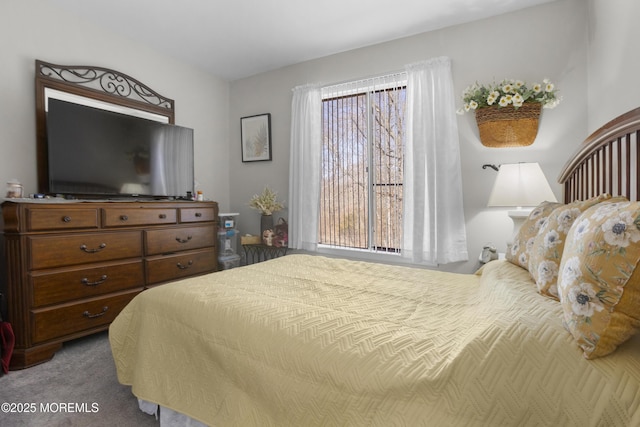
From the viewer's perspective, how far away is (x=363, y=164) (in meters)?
3.38

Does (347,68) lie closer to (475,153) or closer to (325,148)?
(325,148)

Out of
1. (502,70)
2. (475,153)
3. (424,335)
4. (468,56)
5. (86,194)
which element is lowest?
(424,335)

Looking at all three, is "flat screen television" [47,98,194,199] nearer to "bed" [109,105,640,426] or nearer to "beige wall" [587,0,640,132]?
"bed" [109,105,640,426]

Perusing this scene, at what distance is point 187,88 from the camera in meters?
3.76

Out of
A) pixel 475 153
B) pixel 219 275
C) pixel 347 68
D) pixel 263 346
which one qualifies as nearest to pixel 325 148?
pixel 347 68

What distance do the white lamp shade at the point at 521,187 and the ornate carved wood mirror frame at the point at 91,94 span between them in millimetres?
3264

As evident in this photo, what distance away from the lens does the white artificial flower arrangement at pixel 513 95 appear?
243 centimetres

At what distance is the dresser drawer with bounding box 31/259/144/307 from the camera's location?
6.97 ft

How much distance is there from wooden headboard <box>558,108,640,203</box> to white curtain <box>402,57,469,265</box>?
94cm

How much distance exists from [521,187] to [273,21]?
8.02ft

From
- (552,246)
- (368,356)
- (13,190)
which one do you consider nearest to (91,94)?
(13,190)

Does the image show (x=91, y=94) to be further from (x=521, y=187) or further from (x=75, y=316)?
(x=521, y=187)

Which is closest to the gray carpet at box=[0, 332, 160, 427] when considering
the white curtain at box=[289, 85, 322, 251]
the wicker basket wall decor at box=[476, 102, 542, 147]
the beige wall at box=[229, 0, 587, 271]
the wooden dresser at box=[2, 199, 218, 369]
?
the wooden dresser at box=[2, 199, 218, 369]

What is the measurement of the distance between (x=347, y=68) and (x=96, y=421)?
344 centimetres
